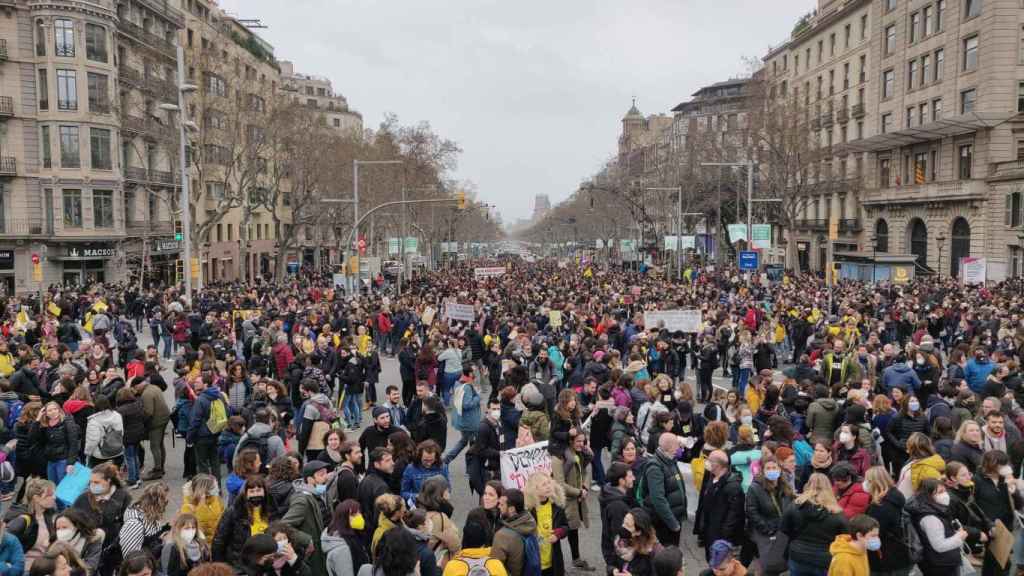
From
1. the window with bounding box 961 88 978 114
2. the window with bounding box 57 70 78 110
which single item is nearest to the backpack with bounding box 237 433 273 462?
the window with bounding box 57 70 78 110

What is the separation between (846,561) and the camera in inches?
213

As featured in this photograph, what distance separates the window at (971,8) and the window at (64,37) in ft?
152

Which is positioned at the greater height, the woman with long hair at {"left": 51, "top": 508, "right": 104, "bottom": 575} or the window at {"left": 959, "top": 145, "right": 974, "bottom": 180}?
the window at {"left": 959, "top": 145, "right": 974, "bottom": 180}

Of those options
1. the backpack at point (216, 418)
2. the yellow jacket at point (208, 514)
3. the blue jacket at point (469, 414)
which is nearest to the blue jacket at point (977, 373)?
the blue jacket at point (469, 414)

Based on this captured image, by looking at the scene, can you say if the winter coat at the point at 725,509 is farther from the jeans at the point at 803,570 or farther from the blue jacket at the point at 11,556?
the blue jacket at the point at 11,556

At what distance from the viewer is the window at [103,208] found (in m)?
42.4

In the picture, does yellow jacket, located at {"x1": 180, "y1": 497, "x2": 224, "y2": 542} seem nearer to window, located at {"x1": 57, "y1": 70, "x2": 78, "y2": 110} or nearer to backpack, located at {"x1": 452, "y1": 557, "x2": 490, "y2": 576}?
backpack, located at {"x1": 452, "y1": 557, "x2": 490, "y2": 576}

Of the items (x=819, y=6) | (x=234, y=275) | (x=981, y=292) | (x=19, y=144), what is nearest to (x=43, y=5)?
(x=19, y=144)

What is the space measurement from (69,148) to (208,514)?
41.3 metres

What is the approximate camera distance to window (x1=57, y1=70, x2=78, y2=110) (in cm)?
4088

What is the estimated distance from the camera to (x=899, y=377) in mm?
11125

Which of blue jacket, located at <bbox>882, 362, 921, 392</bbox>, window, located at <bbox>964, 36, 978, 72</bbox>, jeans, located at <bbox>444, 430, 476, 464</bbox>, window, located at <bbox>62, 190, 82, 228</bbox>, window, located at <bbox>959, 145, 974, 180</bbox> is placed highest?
window, located at <bbox>964, 36, 978, 72</bbox>

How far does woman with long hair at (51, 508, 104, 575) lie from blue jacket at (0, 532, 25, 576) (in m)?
0.25

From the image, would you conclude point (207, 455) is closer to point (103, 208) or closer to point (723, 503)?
point (723, 503)
